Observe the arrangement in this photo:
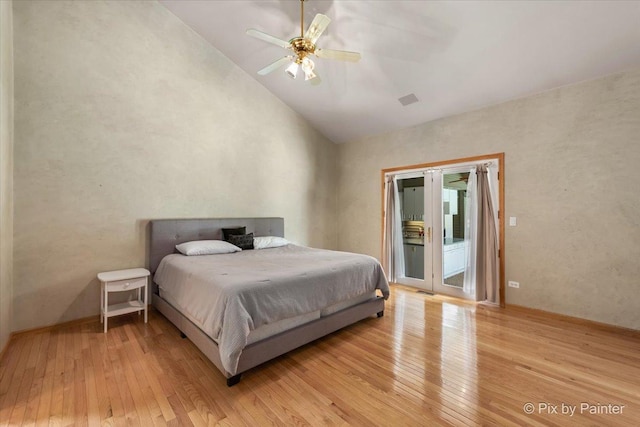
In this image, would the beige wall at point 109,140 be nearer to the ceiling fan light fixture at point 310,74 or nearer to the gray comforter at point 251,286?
the gray comforter at point 251,286

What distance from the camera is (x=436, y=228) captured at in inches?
174

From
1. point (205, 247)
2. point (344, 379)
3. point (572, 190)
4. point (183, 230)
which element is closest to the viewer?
point (344, 379)

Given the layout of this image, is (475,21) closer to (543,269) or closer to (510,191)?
(510,191)

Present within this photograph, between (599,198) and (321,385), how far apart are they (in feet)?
11.8

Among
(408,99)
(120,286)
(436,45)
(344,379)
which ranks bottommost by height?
(344,379)

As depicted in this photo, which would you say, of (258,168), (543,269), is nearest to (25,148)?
(258,168)

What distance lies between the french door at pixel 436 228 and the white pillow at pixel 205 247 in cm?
305

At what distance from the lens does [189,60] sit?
388cm

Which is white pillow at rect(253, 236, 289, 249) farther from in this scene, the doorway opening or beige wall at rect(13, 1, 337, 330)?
the doorway opening

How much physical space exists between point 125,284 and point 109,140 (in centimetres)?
172

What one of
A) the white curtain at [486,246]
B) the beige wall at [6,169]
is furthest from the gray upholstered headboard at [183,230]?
the white curtain at [486,246]

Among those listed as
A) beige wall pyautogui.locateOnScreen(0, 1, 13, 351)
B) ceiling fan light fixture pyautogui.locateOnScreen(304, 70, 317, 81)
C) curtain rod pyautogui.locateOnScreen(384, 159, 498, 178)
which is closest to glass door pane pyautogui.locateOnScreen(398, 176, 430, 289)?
curtain rod pyautogui.locateOnScreen(384, 159, 498, 178)

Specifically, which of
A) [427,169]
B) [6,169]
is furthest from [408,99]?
[6,169]

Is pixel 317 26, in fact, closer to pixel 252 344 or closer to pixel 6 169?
pixel 252 344
